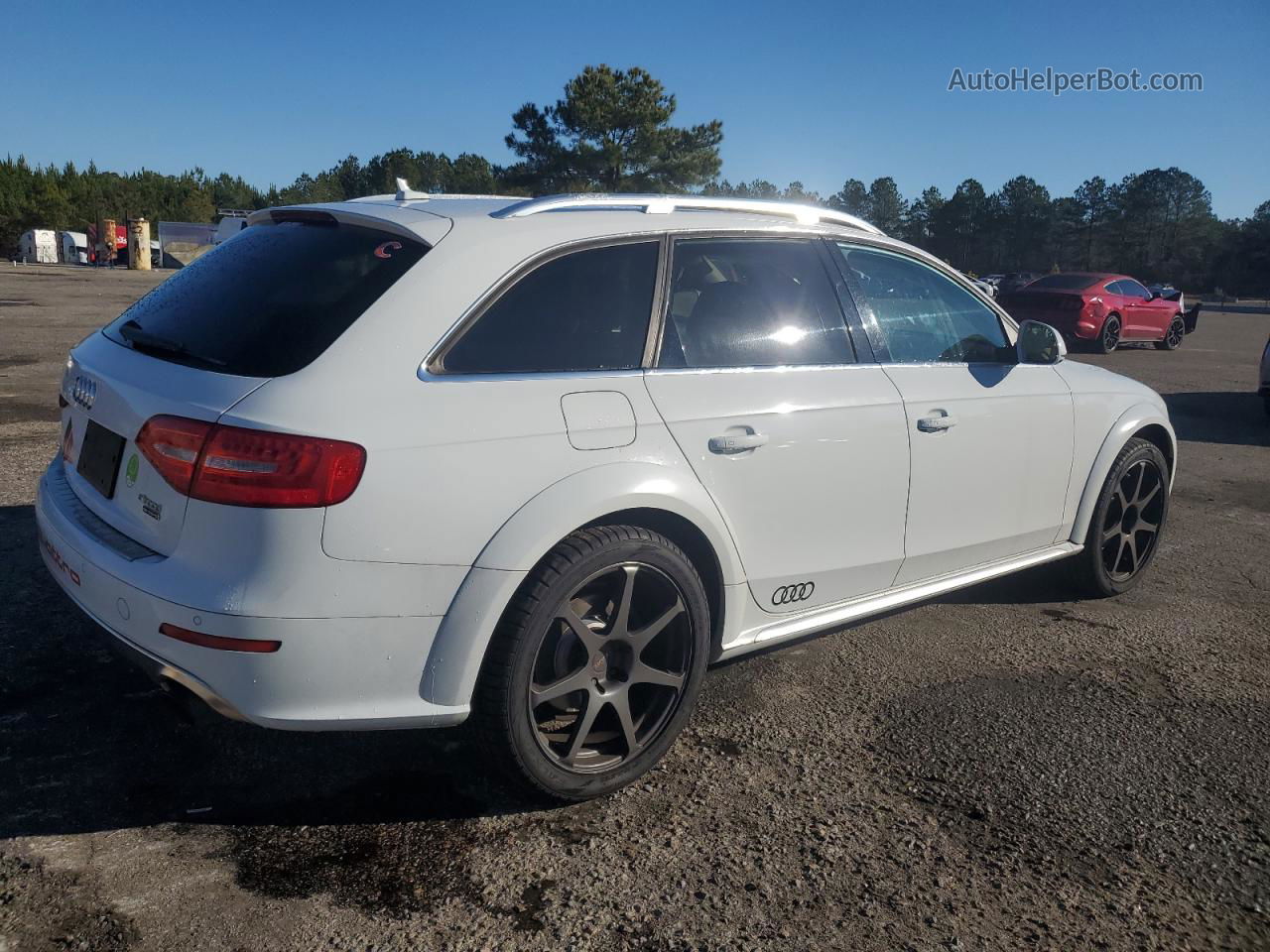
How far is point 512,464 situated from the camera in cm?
266

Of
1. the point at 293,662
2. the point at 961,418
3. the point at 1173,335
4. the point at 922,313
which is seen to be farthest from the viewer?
the point at 1173,335

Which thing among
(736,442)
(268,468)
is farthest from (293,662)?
(736,442)

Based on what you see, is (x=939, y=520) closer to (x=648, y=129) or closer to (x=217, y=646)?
(x=217, y=646)

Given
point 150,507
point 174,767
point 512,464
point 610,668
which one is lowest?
point 174,767

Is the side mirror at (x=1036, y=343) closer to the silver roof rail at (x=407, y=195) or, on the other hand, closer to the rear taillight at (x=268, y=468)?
the silver roof rail at (x=407, y=195)

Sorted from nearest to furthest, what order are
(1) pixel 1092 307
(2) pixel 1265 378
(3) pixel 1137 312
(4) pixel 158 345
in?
1. (4) pixel 158 345
2. (2) pixel 1265 378
3. (1) pixel 1092 307
4. (3) pixel 1137 312

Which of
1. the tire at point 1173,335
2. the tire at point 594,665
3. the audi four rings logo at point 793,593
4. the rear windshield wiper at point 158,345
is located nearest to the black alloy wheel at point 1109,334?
the tire at point 1173,335

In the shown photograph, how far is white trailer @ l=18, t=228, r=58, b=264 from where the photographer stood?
65.3m

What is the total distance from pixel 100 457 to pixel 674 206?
191 centimetres

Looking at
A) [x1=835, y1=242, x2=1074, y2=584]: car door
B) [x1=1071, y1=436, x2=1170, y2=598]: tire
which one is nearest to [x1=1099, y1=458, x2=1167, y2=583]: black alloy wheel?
[x1=1071, y1=436, x2=1170, y2=598]: tire

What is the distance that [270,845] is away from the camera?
8.75ft

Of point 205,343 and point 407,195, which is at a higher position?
point 407,195

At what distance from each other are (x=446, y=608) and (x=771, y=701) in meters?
1.53

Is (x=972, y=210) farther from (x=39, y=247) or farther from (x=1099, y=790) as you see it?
(x=1099, y=790)
